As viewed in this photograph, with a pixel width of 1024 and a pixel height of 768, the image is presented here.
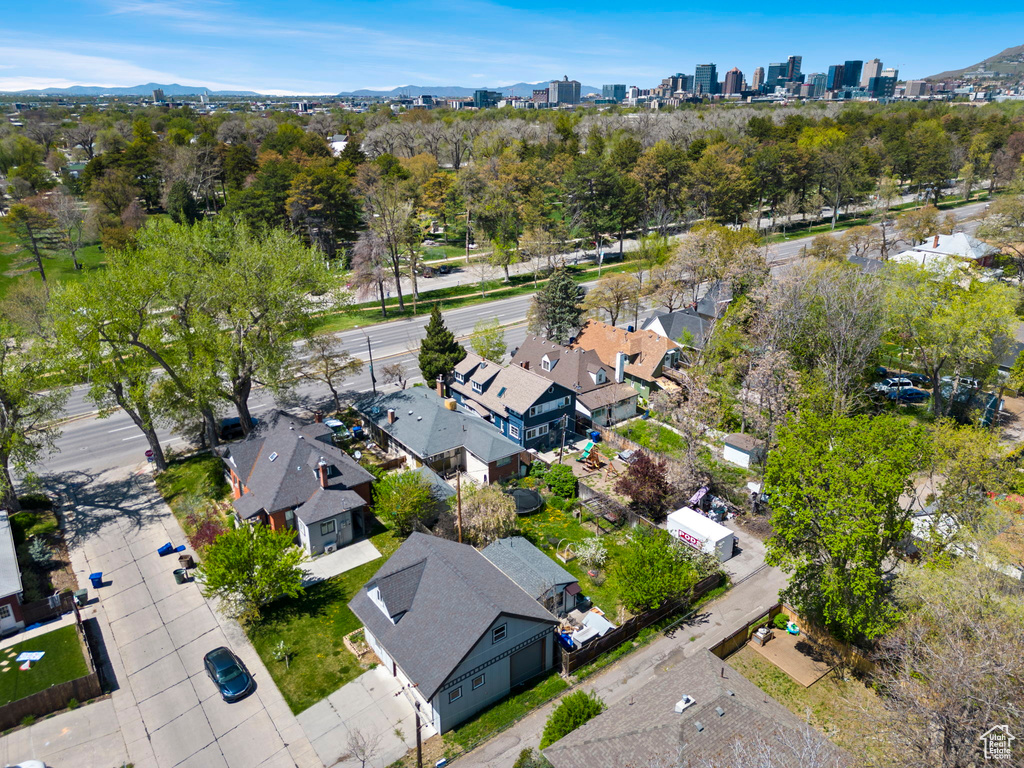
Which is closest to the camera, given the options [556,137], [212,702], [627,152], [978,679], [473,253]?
[978,679]

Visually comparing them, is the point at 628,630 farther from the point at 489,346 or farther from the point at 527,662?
the point at 489,346

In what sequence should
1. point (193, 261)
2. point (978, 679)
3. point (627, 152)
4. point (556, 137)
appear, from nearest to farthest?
1. point (978, 679)
2. point (193, 261)
3. point (627, 152)
4. point (556, 137)

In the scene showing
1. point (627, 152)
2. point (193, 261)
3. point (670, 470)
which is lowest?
point (670, 470)

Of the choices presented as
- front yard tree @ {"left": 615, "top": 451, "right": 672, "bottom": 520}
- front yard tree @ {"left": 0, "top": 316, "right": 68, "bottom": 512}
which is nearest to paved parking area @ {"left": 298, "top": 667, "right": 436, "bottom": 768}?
front yard tree @ {"left": 615, "top": 451, "right": 672, "bottom": 520}

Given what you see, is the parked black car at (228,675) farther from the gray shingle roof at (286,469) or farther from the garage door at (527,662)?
the garage door at (527,662)

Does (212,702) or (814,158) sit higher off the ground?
(814,158)

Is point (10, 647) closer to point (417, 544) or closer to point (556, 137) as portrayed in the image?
point (417, 544)

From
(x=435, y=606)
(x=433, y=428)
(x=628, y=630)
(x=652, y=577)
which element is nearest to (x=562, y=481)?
(x=433, y=428)

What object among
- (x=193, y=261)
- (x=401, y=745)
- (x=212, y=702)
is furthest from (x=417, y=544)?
(x=193, y=261)
